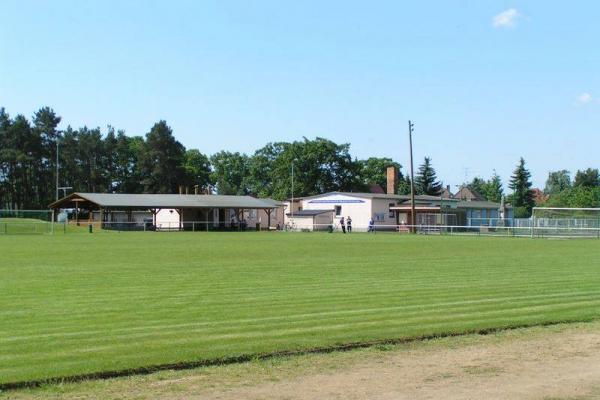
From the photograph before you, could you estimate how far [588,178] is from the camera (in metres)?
156

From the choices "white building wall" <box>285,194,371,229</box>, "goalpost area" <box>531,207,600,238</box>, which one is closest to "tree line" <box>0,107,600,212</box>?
"white building wall" <box>285,194,371,229</box>

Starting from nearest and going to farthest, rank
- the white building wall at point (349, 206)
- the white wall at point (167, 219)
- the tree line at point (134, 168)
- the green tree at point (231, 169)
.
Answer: the white wall at point (167, 219), the white building wall at point (349, 206), the tree line at point (134, 168), the green tree at point (231, 169)

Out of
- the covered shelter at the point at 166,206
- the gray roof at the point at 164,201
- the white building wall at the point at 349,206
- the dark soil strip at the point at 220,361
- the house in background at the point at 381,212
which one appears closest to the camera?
the dark soil strip at the point at 220,361

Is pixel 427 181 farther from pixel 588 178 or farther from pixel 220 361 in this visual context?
pixel 220 361

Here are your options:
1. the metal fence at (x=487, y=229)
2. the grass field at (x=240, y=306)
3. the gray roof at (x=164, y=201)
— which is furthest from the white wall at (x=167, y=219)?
the grass field at (x=240, y=306)

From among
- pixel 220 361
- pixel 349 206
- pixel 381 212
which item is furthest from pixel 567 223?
pixel 220 361

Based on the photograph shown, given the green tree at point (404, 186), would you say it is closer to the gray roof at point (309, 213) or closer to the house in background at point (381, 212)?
the house in background at point (381, 212)

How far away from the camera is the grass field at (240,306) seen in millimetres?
9320

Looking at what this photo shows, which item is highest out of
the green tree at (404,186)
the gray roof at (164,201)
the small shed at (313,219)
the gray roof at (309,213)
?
the green tree at (404,186)

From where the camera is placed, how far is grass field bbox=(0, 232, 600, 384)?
30.6 ft

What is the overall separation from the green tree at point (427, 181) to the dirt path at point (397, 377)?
11433 cm

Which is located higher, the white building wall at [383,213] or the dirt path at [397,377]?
the white building wall at [383,213]

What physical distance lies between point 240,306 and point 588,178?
516ft

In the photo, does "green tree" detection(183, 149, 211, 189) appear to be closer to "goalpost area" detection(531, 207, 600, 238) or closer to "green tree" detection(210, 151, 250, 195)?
"green tree" detection(210, 151, 250, 195)
